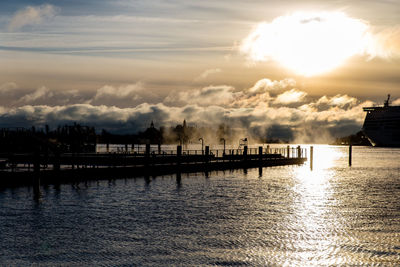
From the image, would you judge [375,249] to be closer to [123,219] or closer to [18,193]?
[123,219]

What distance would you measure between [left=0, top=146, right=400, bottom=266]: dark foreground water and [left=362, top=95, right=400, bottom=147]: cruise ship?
151 m

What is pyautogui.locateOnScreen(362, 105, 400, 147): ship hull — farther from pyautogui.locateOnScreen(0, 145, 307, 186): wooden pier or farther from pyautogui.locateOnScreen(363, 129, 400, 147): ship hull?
pyautogui.locateOnScreen(0, 145, 307, 186): wooden pier

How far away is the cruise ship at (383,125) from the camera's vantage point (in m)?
178

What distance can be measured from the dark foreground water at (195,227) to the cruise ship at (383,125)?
15117 cm

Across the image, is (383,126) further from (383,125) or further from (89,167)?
(89,167)

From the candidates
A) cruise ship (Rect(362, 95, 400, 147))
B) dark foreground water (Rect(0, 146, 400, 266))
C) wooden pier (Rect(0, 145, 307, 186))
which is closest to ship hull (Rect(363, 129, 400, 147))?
cruise ship (Rect(362, 95, 400, 147))

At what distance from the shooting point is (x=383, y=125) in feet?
596

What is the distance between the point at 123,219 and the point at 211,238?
21.6 ft

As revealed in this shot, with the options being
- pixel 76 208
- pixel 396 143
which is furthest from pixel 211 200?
pixel 396 143

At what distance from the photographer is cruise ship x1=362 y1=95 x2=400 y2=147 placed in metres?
178

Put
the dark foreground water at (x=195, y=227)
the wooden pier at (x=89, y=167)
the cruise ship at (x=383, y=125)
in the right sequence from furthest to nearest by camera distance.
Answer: the cruise ship at (x=383, y=125) < the wooden pier at (x=89, y=167) < the dark foreground water at (x=195, y=227)

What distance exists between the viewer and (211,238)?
20.1 m

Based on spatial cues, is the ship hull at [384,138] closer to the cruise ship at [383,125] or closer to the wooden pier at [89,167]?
the cruise ship at [383,125]

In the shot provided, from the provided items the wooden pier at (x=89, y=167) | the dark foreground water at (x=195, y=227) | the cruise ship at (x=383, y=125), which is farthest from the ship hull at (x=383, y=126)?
the dark foreground water at (x=195, y=227)
